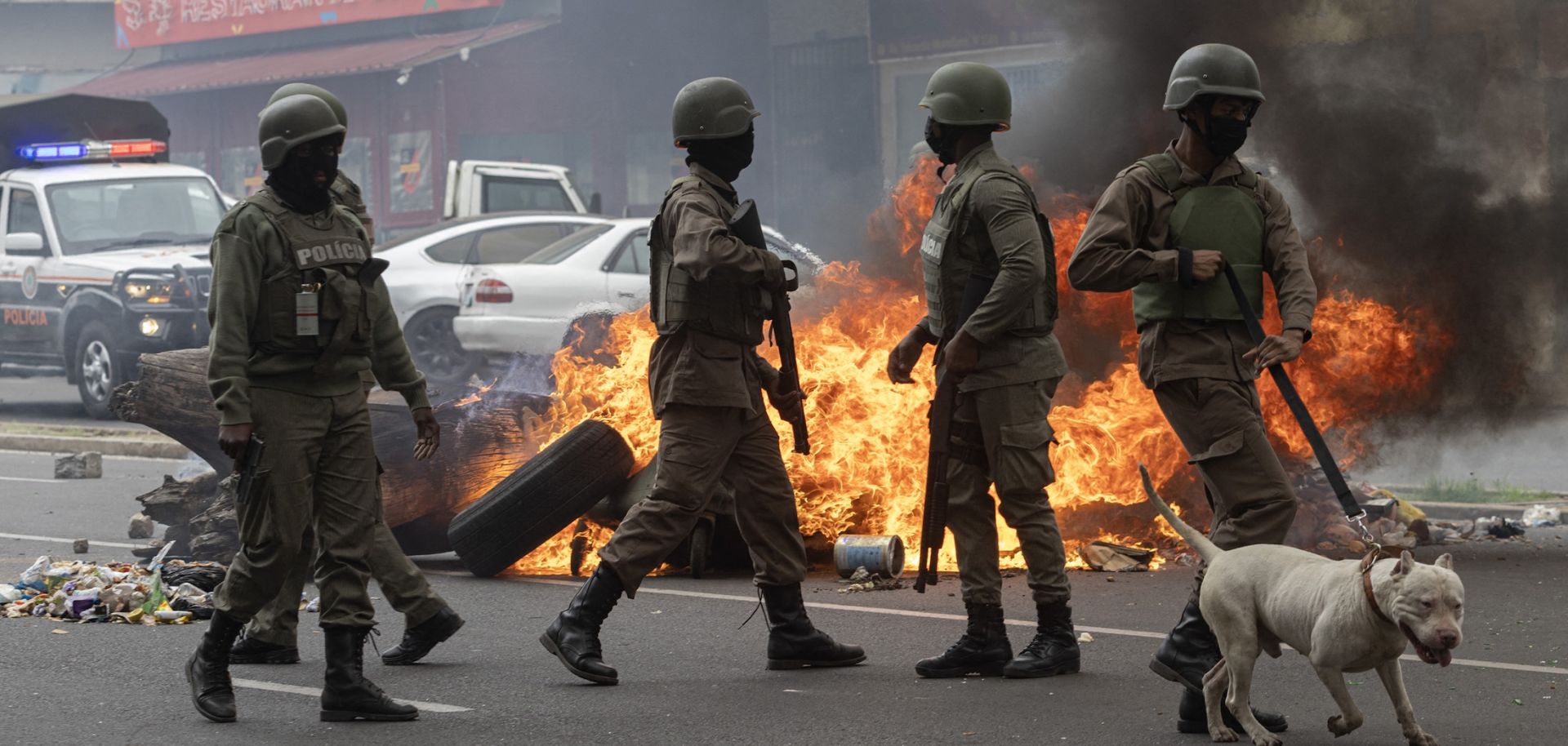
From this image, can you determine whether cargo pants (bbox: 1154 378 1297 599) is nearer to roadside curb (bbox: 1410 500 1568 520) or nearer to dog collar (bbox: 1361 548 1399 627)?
dog collar (bbox: 1361 548 1399 627)

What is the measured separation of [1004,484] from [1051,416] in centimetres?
292

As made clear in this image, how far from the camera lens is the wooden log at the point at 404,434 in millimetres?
8352

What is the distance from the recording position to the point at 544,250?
1633 cm

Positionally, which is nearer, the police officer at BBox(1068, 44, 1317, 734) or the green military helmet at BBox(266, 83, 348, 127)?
the police officer at BBox(1068, 44, 1317, 734)

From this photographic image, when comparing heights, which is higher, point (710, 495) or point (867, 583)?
point (710, 495)

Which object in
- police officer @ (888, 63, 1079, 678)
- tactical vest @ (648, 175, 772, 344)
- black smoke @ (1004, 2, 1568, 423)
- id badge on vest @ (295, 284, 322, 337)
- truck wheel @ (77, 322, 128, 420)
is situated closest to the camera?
id badge on vest @ (295, 284, 322, 337)

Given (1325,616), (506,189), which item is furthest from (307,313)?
(506,189)

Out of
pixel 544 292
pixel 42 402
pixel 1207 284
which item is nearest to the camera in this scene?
pixel 1207 284

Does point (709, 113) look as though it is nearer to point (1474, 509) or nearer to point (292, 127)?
point (292, 127)

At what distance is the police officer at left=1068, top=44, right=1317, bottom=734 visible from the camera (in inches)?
195

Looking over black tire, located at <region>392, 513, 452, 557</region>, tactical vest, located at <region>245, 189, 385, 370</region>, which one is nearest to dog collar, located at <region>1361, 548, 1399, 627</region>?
tactical vest, located at <region>245, 189, 385, 370</region>

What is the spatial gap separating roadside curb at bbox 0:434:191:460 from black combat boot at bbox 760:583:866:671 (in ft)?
28.8

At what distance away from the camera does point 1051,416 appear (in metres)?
8.63

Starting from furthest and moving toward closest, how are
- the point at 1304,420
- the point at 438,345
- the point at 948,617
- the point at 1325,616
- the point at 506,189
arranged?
the point at 506,189 < the point at 438,345 < the point at 948,617 < the point at 1304,420 < the point at 1325,616
